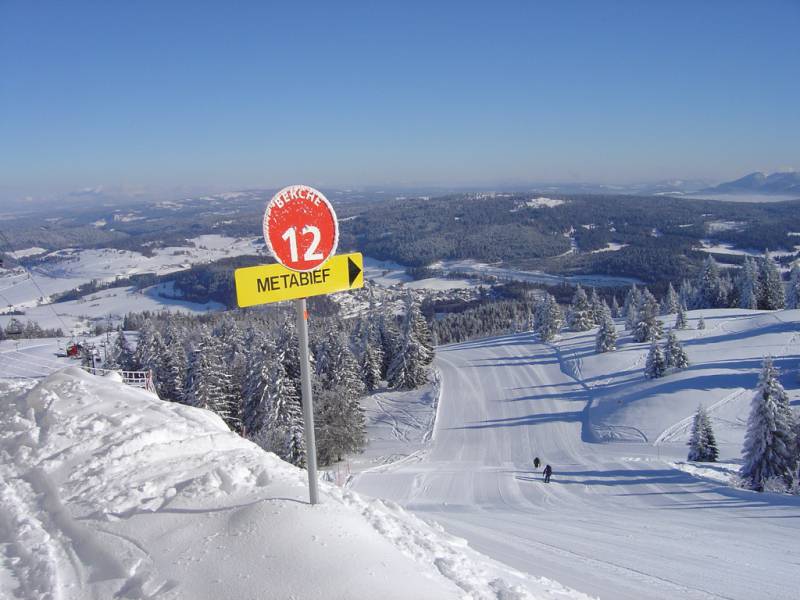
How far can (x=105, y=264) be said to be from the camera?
15662cm

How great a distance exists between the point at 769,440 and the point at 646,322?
3150 cm

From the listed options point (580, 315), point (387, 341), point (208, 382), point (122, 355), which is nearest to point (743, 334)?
point (580, 315)

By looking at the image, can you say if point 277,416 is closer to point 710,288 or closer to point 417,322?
point 417,322

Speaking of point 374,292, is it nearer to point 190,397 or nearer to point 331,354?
point 331,354

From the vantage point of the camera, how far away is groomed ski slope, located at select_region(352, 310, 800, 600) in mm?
7008

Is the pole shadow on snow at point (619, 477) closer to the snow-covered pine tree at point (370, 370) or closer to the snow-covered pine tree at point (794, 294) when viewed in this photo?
the snow-covered pine tree at point (370, 370)

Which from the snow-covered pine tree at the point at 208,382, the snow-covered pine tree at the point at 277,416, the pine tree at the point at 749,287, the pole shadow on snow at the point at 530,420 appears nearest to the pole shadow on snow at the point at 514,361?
the pole shadow on snow at the point at 530,420

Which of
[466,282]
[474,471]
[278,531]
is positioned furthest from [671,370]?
[466,282]

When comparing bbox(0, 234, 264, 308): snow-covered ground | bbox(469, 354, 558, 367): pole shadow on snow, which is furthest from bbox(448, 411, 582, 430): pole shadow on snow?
bbox(0, 234, 264, 308): snow-covered ground

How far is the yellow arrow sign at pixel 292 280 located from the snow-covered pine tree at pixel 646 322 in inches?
1875

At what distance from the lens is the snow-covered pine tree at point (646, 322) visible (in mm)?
47062

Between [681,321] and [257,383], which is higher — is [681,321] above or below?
below

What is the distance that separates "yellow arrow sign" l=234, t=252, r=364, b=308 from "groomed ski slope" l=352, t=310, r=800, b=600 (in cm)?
428

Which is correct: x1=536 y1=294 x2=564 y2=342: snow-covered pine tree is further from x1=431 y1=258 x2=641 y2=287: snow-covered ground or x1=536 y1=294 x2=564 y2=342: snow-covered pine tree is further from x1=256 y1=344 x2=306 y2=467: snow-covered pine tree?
x1=431 y1=258 x2=641 y2=287: snow-covered ground
